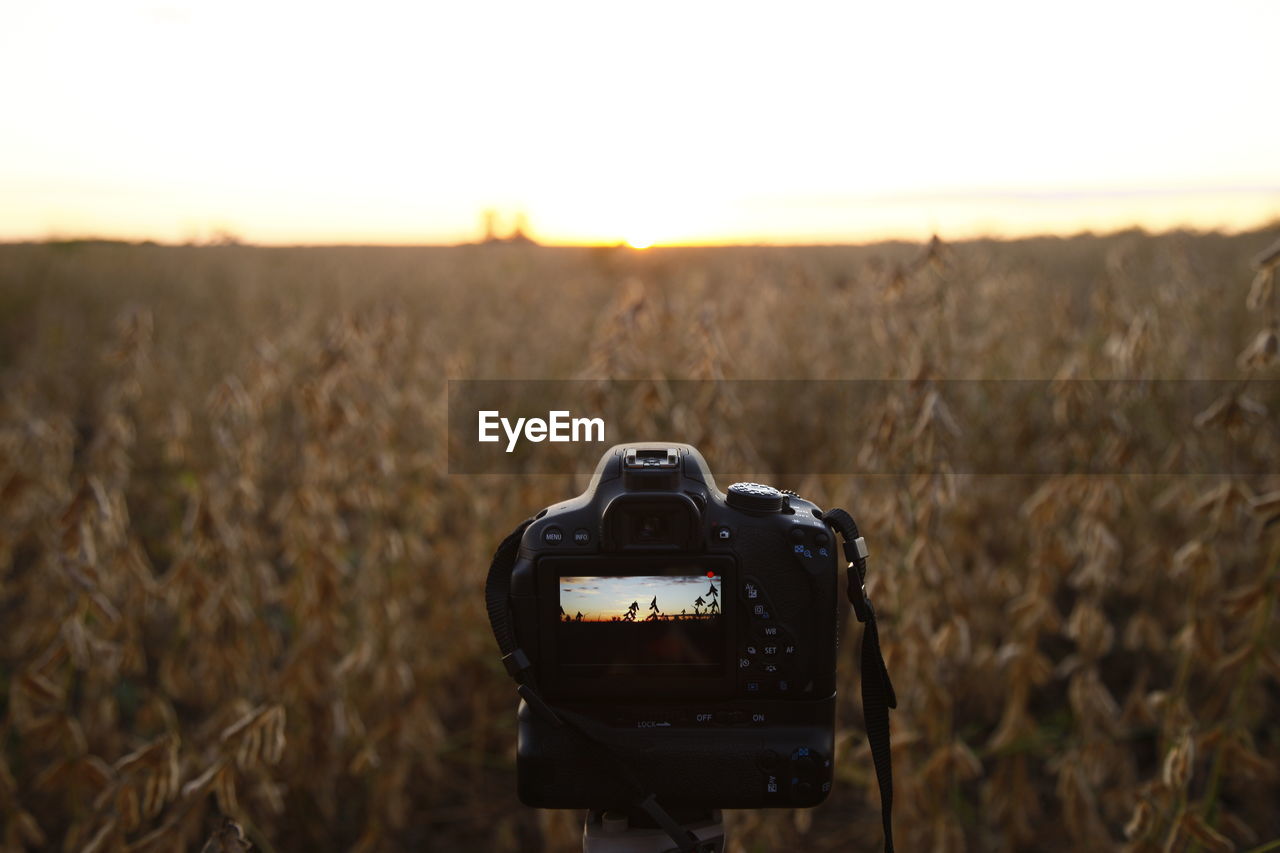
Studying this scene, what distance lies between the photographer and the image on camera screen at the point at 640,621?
1155 millimetres

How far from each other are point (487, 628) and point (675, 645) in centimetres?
212

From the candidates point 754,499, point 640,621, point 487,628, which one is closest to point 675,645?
point 640,621

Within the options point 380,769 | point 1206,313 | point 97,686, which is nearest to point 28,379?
point 97,686

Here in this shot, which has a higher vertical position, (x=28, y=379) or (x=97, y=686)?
(x=28, y=379)

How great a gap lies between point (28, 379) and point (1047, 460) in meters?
3.88

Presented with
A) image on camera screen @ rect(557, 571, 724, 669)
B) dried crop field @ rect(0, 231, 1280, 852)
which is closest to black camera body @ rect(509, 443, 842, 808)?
image on camera screen @ rect(557, 571, 724, 669)

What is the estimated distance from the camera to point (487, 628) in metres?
3.15

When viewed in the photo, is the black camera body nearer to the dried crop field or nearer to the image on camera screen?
the image on camera screen

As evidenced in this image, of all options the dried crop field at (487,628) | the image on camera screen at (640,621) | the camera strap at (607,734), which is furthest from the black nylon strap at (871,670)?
the dried crop field at (487,628)

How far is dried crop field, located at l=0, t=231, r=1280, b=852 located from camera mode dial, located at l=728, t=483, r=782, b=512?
581mm

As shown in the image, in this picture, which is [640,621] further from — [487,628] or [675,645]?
[487,628]

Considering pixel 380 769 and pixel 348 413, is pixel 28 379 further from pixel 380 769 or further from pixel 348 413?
pixel 380 769

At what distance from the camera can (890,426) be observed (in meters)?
1.80

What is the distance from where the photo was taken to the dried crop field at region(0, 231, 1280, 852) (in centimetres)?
171
